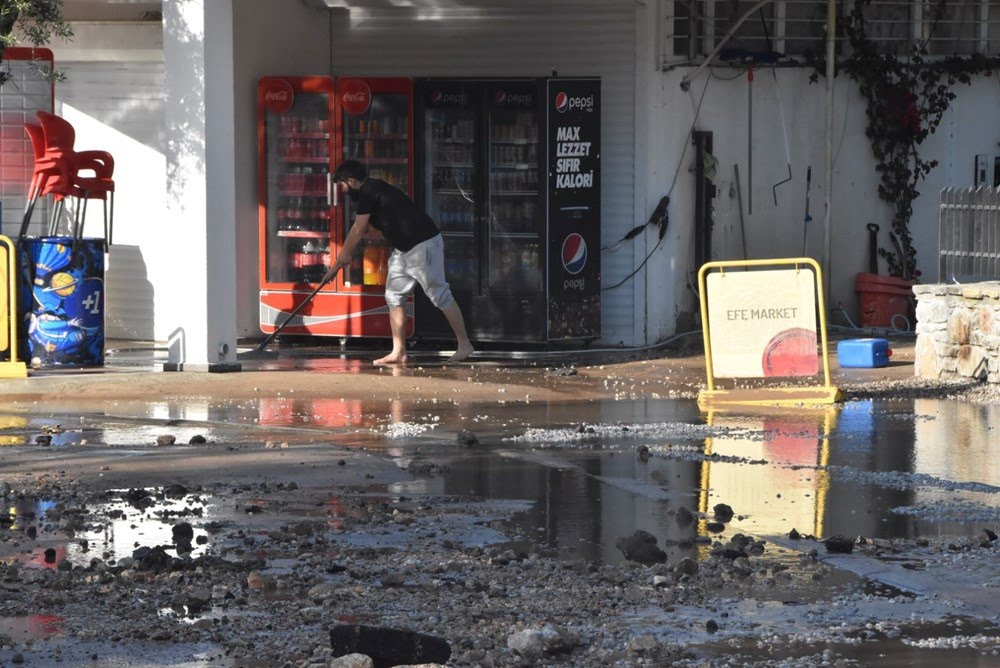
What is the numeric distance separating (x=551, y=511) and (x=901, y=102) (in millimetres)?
10421

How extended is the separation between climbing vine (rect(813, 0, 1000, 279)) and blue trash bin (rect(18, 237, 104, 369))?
843cm

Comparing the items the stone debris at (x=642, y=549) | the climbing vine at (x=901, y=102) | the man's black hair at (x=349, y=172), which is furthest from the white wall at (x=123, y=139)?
the stone debris at (x=642, y=549)

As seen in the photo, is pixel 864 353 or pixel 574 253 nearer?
pixel 864 353

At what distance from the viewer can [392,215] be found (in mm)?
14625

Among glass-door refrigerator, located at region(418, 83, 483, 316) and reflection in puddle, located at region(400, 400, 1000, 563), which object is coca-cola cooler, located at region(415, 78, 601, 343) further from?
reflection in puddle, located at region(400, 400, 1000, 563)

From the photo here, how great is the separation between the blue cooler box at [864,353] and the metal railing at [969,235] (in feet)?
3.14

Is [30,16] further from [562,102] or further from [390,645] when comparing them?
[390,645]

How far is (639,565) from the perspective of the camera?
723 centimetres

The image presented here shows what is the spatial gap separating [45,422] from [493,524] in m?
4.64

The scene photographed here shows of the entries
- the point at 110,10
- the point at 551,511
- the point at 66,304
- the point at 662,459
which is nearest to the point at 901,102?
the point at 110,10

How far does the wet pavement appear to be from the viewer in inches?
244

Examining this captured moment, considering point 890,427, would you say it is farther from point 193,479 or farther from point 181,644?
point 181,644

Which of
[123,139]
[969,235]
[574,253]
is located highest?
[123,139]

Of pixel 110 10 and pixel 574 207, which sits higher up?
pixel 110 10
